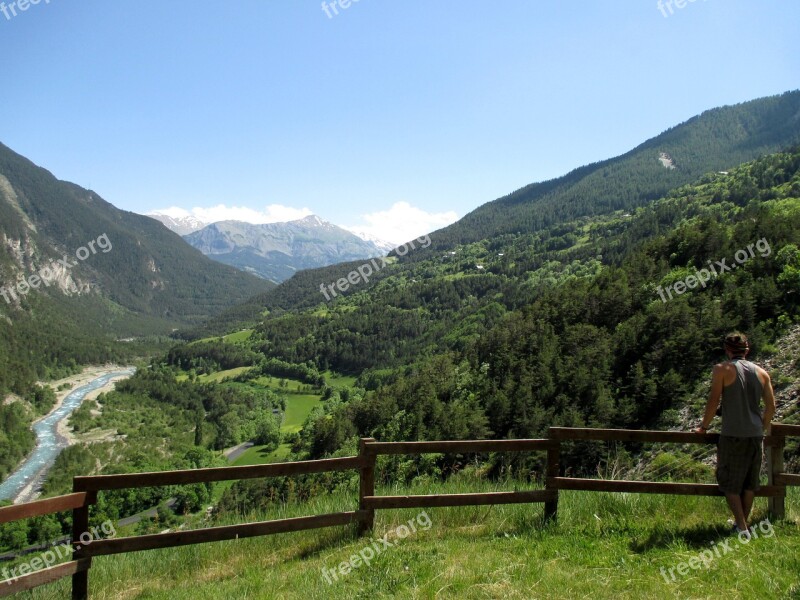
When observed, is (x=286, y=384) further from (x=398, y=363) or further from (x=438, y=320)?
(x=438, y=320)

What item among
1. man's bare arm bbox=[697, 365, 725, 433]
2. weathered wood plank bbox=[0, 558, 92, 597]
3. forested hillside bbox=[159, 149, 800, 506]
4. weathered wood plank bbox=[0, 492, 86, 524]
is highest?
weathered wood plank bbox=[0, 492, 86, 524]

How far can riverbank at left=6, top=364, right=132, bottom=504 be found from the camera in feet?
284

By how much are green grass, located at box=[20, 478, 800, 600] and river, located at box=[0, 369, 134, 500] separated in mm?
101965

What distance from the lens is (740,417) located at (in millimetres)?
5957

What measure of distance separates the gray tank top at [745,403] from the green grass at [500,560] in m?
1.34

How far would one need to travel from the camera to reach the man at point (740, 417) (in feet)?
19.5

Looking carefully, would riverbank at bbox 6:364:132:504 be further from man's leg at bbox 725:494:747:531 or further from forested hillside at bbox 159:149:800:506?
man's leg at bbox 725:494:747:531

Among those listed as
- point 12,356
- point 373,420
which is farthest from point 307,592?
point 12,356

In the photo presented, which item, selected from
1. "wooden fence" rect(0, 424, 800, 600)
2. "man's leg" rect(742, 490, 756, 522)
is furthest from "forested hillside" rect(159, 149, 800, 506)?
"man's leg" rect(742, 490, 756, 522)

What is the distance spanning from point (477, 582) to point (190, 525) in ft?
22.3

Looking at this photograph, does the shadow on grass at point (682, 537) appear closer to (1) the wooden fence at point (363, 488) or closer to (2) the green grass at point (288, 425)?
(1) the wooden fence at point (363, 488)

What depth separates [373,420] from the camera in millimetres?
63688

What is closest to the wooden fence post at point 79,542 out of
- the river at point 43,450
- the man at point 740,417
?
the man at point 740,417

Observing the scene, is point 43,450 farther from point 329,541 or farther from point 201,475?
point 329,541
